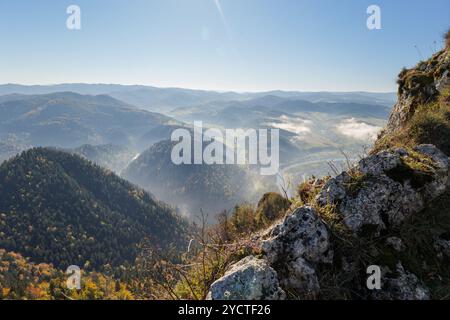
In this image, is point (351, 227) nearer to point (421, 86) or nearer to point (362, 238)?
point (362, 238)

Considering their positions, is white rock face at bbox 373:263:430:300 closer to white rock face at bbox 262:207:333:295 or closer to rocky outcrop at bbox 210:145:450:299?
rocky outcrop at bbox 210:145:450:299

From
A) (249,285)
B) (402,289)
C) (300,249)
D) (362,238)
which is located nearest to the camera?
(249,285)

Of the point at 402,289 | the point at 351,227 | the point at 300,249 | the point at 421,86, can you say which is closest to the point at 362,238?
the point at 351,227

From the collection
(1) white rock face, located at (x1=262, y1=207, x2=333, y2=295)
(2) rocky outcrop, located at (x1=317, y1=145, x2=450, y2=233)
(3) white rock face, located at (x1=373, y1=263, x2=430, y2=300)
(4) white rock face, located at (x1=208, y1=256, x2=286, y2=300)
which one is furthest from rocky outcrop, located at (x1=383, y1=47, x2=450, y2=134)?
(4) white rock face, located at (x1=208, y1=256, x2=286, y2=300)

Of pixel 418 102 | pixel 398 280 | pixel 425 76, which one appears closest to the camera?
pixel 398 280

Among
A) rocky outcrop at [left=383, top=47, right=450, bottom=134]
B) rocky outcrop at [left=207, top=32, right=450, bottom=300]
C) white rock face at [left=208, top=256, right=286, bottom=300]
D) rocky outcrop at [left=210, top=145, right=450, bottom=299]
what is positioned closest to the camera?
white rock face at [left=208, top=256, right=286, bottom=300]

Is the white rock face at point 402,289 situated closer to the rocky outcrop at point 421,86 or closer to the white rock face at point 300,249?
the white rock face at point 300,249

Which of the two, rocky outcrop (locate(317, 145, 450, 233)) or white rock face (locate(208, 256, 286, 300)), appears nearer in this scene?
white rock face (locate(208, 256, 286, 300))
